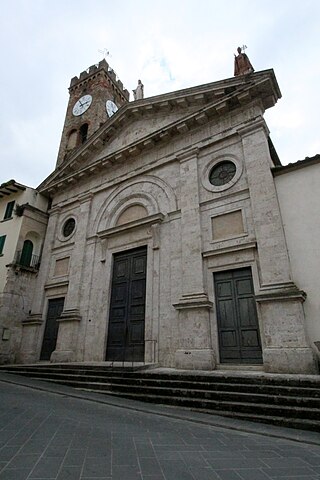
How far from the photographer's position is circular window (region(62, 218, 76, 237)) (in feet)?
49.6

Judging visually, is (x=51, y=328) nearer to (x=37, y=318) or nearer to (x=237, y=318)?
(x=37, y=318)

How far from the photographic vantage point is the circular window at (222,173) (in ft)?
34.7

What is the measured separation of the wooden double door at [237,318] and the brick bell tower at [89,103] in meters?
16.1

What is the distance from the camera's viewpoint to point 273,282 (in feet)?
26.1

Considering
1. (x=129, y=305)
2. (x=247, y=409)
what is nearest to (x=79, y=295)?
(x=129, y=305)

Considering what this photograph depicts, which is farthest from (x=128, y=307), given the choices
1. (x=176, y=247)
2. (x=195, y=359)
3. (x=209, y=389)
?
(x=209, y=389)

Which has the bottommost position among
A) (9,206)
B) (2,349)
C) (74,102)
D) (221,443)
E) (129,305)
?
(221,443)

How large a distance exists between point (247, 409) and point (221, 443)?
5.86 ft

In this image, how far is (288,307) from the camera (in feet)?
24.5

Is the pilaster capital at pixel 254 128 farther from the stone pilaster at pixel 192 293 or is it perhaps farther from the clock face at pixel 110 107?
the clock face at pixel 110 107

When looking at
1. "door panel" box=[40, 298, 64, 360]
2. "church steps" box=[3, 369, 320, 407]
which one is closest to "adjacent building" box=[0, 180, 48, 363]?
"door panel" box=[40, 298, 64, 360]

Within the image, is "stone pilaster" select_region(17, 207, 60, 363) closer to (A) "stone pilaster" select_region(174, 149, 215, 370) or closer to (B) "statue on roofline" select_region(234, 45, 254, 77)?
(A) "stone pilaster" select_region(174, 149, 215, 370)

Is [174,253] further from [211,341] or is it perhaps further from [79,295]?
[79,295]

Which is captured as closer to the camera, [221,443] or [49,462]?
[49,462]
